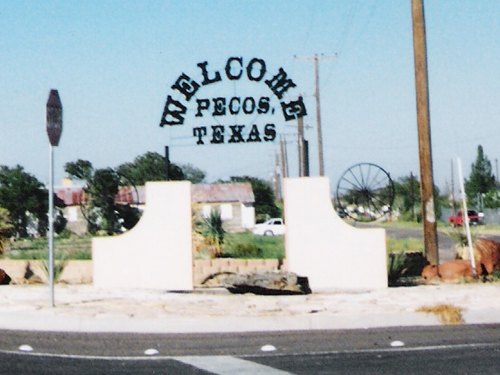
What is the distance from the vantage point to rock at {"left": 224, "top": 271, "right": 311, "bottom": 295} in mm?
14234

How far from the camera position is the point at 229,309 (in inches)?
481

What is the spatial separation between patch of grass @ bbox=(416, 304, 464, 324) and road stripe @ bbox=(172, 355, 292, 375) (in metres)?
3.62

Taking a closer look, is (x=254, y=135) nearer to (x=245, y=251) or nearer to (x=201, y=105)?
(x=201, y=105)

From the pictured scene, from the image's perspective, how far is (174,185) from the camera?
1541 centimetres

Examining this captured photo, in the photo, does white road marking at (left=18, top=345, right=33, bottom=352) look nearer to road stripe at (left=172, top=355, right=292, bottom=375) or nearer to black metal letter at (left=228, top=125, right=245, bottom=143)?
road stripe at (left=172, top=355, right=292, bottom=375)

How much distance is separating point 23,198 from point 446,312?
2387 inches

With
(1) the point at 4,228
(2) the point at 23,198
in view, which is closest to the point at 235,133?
(1) the point at 4,228

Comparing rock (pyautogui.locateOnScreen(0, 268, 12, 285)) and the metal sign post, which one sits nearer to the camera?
the metal sign post

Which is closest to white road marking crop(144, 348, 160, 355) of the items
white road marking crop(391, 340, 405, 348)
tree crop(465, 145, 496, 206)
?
white road marking crop(391, 340, 405, 348)

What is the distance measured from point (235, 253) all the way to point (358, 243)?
11879 mm

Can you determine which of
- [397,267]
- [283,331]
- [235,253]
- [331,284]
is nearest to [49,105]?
[283,331]

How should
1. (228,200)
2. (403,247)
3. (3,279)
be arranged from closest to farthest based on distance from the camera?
(3,279), (403,247), (228,200)

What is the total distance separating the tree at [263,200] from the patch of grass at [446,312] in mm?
71828

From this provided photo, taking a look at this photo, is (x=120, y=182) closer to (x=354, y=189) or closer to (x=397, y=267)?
(x=354, y=189)
